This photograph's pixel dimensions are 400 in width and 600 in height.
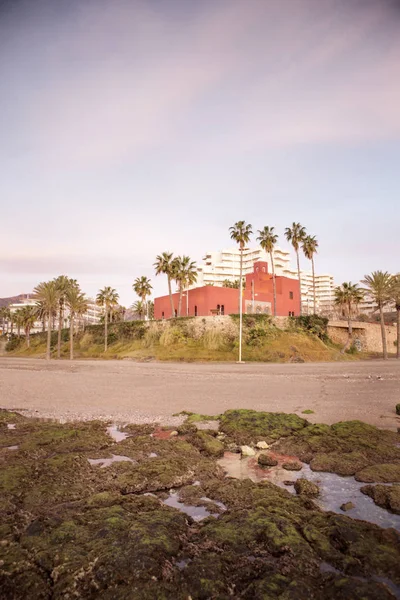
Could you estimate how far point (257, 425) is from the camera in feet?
37.7

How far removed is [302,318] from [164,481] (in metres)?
52.1

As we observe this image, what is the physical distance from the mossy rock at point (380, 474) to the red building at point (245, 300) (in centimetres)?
5302

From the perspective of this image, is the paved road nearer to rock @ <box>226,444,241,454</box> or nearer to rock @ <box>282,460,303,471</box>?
rock @ <box>226,444,241,454</box>

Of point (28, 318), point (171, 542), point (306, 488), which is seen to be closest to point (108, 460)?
point (171, 542)

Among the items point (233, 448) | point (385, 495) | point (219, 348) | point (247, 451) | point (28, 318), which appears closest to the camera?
point (385, 495)

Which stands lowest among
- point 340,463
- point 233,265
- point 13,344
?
point 340,463

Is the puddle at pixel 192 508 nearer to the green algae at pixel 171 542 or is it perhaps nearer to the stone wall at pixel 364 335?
the green algae at pixel 171 542

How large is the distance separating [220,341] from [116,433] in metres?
41.4

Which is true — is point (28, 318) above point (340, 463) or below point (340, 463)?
above

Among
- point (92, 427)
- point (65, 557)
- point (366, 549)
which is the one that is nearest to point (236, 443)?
point (92, 427)

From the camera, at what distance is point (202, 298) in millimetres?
63094

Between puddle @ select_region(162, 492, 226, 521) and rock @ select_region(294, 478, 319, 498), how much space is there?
1.56 metres

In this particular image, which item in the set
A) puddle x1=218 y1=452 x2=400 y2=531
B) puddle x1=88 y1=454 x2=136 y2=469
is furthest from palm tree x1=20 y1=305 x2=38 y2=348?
puddle x1=218 y1=452 x2=400 y2=531

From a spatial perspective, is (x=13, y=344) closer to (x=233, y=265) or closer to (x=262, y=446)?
(x=233, y=265)
